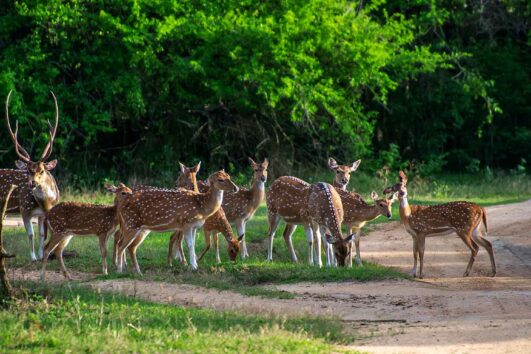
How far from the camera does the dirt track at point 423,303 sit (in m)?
10.5

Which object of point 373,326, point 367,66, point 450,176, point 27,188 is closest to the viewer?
point 373,326

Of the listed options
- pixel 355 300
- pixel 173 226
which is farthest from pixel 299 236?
pixel 355 300

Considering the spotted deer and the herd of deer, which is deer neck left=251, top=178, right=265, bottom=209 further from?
the spotted deer

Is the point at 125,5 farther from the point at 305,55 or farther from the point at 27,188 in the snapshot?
the point at 27,188

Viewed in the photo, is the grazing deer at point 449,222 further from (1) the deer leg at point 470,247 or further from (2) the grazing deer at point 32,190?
(2) the grazing deer at point 32,190

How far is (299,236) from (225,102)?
842 cm

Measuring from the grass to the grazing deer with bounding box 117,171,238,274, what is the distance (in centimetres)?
287

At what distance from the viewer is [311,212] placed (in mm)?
16328

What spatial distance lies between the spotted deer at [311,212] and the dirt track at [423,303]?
1267mm

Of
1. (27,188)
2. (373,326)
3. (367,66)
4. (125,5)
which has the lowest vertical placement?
(373,326)

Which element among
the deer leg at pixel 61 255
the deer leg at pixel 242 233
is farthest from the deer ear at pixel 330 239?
the deer leg at pixel 61 255

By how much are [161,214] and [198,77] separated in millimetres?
11324

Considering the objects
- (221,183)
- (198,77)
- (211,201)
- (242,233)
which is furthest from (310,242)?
(198,77)

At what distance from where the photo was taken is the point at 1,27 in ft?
81.3
